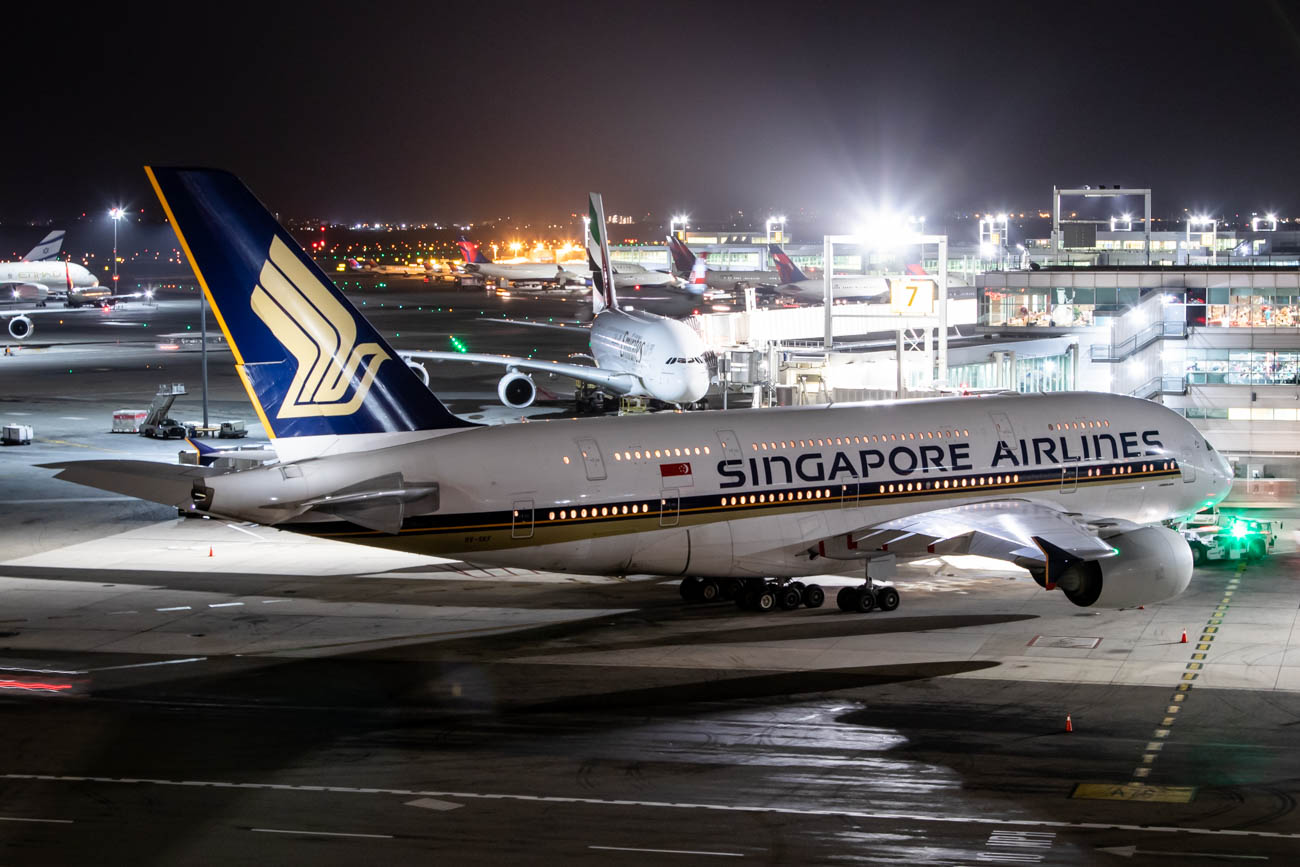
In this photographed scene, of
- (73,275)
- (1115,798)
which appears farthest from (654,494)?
(73,275)

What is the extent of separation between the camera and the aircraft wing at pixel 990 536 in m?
32.7

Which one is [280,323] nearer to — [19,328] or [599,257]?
[599,257]

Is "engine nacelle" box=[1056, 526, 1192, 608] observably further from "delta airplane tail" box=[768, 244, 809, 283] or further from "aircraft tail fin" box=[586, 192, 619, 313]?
"delta airplane tail" box=[768, 244, 809, 283]

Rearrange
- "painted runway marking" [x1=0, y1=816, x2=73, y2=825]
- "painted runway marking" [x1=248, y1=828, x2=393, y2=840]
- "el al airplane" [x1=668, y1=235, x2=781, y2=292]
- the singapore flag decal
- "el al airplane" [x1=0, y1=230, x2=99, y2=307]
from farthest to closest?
"el al airplane" [x1=668, y1=235, x2=781, y2=292], "el al airplane" [x1=0, y1=230, x2=99, y2=307], the singapore flag decal, "painted runway marking" [x1=0, y1=816, x2=73, y2=825], "painted runway marking" [x1=248, y1=828, x2=393, y2=840]

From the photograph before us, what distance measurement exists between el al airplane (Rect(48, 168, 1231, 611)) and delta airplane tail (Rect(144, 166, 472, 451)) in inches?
1.7

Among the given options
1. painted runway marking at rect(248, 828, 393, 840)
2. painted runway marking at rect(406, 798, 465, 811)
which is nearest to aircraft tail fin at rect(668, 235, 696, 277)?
painted runway marking at rect(406, 798, 465, 811)

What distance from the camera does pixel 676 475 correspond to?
32.7 meters

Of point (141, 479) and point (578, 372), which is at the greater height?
point (578, 372)

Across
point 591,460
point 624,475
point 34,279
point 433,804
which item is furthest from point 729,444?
point 34,279

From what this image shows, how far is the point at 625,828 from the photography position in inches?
812

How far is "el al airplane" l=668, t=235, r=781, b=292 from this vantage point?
166500 mm

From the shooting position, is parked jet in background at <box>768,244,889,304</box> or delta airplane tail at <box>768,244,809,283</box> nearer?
parked jet in background at <box>768,244,889,304</box>

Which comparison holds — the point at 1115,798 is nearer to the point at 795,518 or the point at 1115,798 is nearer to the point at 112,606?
the point at 795,518

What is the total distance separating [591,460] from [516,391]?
39.4 metres
